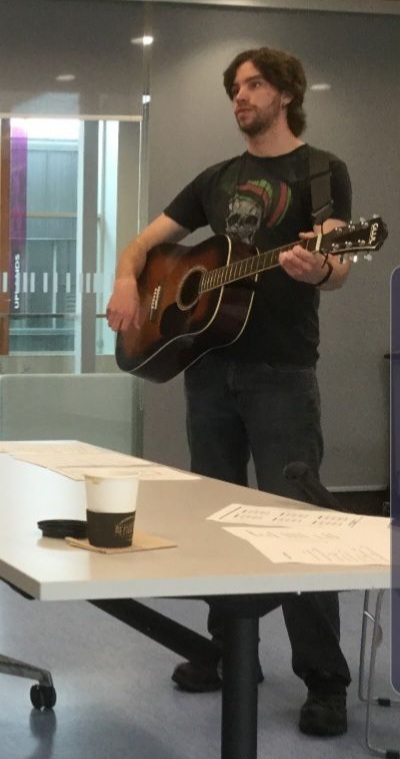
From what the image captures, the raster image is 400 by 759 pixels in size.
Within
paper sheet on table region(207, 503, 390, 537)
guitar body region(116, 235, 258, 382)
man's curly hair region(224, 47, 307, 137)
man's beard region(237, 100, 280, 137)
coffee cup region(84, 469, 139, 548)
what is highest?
man's curly hair region(224, 47, 307, 137)

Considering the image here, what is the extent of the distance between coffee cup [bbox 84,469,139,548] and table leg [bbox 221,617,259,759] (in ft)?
0.59

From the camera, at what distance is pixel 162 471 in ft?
7.70

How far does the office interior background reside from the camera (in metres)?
5.58

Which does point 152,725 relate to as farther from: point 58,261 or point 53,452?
point 58,261

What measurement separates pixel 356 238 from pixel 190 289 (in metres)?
0.78

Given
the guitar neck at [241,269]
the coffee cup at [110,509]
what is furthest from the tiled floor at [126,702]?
the coffee cup at [110,509]

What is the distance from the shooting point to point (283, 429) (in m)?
2.71

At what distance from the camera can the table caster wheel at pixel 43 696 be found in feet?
Answer: 9.26

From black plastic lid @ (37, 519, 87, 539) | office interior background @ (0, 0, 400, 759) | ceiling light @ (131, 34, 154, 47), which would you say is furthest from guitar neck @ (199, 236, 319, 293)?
ceiling light @ (131, 34, 154, 47)

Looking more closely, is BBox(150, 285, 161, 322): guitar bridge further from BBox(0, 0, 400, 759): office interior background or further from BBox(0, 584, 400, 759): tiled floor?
BBox(0, 0, 400, 759): office interior background

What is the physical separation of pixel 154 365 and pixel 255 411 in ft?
1.54

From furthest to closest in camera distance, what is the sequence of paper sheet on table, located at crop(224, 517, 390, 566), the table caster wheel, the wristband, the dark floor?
the dark floor < the table caster wheel < the wristband < paper sheet on table, located at crop(224, 517, 390, 566)

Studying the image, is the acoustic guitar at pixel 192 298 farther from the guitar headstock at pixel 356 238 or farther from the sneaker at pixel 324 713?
the sneaker at pixel 324 713

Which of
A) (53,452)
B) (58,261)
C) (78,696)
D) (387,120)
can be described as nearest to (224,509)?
(53,452)
